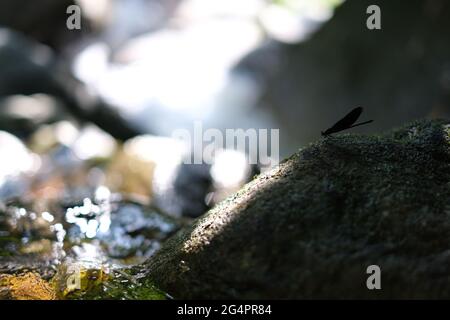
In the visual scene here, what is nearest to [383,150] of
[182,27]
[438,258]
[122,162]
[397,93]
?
[438,258]

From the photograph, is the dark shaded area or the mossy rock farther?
the dark shaded area

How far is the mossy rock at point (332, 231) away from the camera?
2037 millimetres

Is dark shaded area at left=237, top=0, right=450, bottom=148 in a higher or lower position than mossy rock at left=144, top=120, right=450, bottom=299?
higher

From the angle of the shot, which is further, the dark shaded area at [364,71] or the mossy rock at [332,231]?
the dark shaded area at [364,71]

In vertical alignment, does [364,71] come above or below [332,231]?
above

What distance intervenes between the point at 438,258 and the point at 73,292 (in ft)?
5.71

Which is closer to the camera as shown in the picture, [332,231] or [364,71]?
[332,231]

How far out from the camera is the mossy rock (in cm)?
204

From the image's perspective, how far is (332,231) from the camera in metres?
2.18

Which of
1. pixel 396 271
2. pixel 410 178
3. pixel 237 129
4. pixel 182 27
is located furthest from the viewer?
pixel 182 27

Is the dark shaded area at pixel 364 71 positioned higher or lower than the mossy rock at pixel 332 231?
higher

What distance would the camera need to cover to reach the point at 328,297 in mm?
2021
